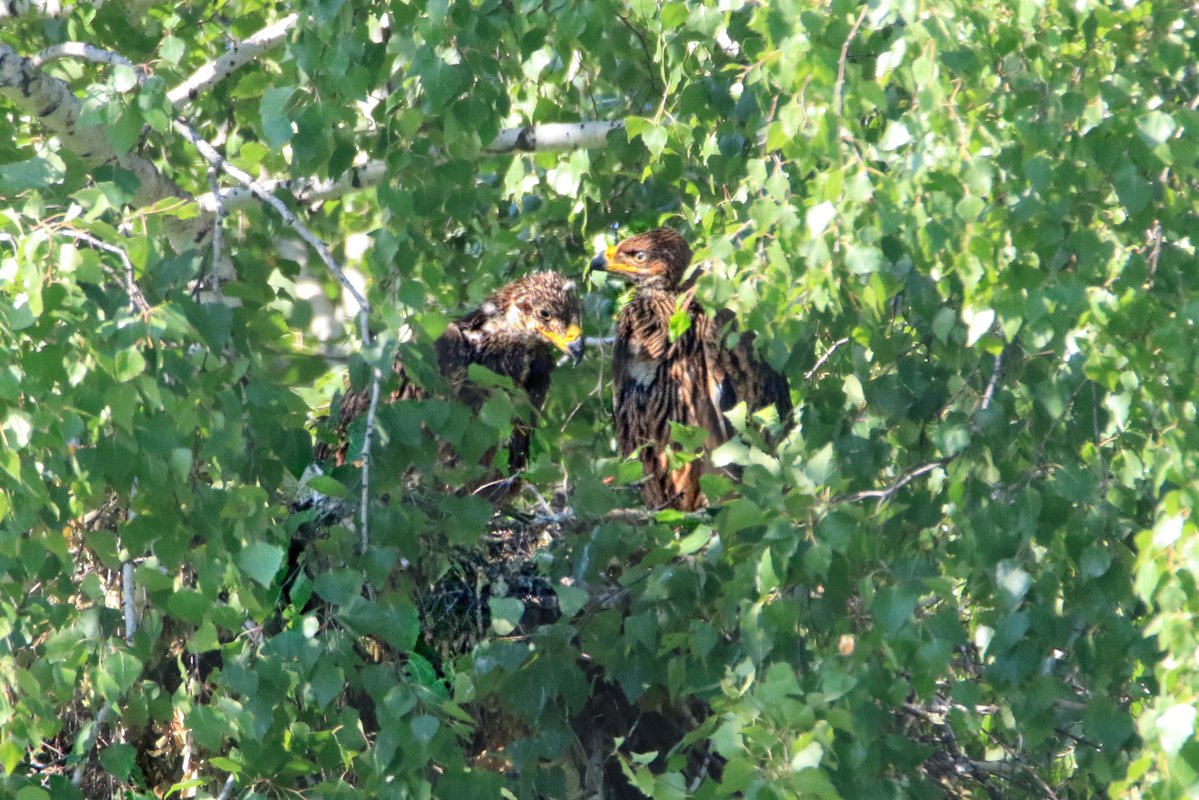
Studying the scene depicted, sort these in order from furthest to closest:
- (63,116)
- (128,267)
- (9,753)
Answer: (63,116) < (9,753) < (128,267)

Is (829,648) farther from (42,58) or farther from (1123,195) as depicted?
(42,58)

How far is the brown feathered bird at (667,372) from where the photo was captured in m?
5.12

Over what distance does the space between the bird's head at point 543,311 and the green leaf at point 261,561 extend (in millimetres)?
2532

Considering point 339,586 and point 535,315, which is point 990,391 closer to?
point 339,586

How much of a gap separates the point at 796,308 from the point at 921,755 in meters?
0.95

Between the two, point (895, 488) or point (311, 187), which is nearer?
point (895, 488)

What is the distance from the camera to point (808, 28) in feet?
8.57

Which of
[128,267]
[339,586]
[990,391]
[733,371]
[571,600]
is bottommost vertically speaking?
[733,371]

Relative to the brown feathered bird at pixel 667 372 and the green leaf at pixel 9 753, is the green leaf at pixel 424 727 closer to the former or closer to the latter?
the green leaf at pixel 9 753

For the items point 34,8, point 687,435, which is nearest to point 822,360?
point 687,435

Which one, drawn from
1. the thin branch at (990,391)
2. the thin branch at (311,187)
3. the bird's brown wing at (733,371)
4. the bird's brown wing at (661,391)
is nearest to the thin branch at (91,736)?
the thin branch at (311,187)

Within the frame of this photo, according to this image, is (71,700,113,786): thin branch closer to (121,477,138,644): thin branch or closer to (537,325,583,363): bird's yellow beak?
(121,477,138,644): thin branch

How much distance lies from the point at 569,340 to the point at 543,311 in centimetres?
14

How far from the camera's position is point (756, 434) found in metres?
3.25
